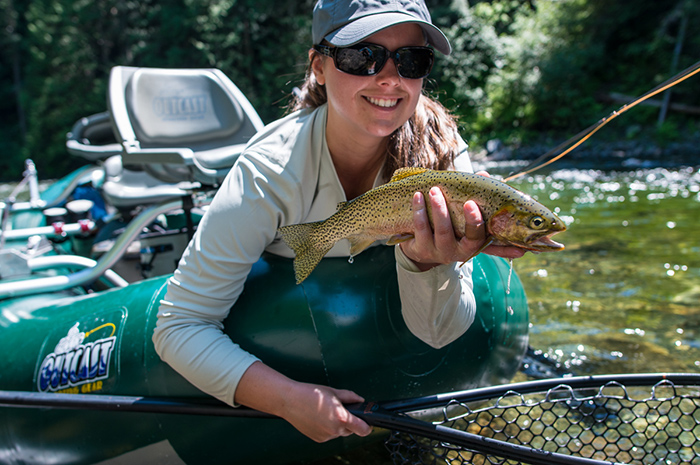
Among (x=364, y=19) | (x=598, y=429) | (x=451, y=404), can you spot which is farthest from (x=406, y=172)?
(x=598, y=429)

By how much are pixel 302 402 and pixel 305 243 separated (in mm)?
529

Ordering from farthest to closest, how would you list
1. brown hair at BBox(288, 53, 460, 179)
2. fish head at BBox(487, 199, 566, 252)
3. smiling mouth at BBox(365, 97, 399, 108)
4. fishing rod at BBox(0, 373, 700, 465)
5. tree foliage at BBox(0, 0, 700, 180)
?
tree foliage at BBox(0, 0, 700, 180), brown hair at BBox(288, 53, 460, 179), smiling mouth at BBox(365, 97, 399, 108), fishing rod at BBox(0, 373, 700, 465), fish head at BBox(487, 199, 566, 252)

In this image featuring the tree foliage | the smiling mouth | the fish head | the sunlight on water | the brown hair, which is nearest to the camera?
the fish head

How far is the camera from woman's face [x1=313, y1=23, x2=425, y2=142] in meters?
1.64

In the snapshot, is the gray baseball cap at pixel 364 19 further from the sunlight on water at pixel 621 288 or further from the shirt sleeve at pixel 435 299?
the sunlight on water at pixel 621 288

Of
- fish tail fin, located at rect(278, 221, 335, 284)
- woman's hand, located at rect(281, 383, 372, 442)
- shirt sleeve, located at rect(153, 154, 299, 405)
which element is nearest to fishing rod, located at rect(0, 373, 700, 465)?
woman's hand, located at rect(281, 383, 372, 442)

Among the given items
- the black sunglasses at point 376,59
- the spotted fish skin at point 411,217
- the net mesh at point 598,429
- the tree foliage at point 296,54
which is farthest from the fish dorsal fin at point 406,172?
the tree foliage at point 296,54

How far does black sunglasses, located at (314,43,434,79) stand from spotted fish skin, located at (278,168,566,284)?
377mm

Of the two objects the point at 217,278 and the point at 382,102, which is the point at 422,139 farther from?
the point at 217,278

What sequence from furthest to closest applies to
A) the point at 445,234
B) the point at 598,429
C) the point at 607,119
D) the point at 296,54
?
the point at 296,54, the point at 598,429, the point at 607,119, the point at 445,234

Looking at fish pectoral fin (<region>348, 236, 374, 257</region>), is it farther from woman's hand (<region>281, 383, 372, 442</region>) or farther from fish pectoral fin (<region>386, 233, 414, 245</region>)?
woman's hand (<region>281, 383, 372, 442</region>)

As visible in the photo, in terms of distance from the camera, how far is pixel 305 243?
5.53ft

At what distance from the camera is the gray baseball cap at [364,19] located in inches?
61.7

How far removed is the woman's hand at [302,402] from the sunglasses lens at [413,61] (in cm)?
111
